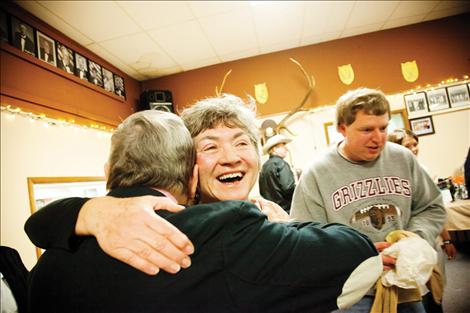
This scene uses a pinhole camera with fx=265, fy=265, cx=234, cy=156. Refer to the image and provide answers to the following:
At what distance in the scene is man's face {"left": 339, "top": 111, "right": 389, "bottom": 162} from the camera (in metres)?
1.30

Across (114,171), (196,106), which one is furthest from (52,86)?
(114,171)

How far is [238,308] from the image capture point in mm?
570

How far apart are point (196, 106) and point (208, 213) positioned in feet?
2.27

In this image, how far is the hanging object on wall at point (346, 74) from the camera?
4398 mm

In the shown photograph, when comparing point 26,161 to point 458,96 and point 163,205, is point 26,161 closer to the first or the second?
point 163,205

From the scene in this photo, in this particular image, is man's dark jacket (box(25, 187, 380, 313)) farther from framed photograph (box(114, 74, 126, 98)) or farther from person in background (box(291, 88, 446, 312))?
framed photograph (box(114, 74, 126, 98))

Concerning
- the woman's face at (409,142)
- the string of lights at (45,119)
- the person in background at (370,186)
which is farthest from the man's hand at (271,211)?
the string of lights at (45,119)

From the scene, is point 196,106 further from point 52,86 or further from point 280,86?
point 280,86

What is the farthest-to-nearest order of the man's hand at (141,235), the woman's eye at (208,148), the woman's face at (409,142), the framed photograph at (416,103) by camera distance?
the framed photograph at (416,103)
the woman's face at (409,142)
the woman's eye at (208,148)
the man's hand at (141,235)

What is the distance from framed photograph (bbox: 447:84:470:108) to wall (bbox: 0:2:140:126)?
3897 millimetres

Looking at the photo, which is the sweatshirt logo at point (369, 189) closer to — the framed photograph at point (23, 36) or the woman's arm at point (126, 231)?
the woman's arm at point (126, 231)

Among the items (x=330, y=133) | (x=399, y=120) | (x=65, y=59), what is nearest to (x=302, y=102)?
(x=330, y=133)

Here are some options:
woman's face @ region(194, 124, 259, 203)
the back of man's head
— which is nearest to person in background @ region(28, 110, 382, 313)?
the back of man's head

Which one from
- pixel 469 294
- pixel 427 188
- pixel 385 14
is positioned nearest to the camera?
pixel 427 188
